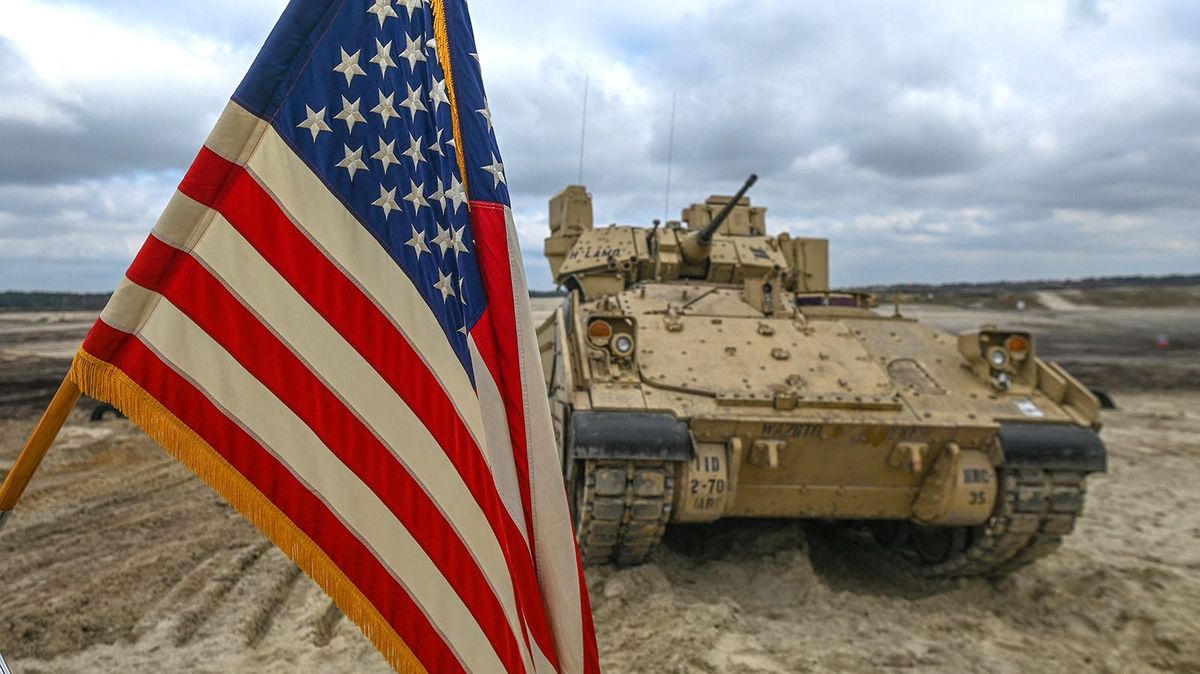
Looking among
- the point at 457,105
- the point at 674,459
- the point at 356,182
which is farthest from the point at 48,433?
the point at 674,459

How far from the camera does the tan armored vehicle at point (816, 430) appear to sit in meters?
5.30

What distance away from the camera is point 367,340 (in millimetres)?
2180

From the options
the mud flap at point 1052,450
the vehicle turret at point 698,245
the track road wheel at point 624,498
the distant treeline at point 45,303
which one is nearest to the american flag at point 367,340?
the track road wheel at point 624,498

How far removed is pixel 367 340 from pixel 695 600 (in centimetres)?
388

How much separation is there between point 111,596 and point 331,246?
469cm

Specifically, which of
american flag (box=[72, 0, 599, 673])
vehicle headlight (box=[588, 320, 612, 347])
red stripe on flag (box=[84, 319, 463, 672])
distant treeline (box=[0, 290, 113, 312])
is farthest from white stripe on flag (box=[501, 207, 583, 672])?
distant treeline (box=[0, 290, 113, 312])

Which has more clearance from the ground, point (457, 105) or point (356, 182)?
point (457, 105)

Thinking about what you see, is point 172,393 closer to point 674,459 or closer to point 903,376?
point 674,459

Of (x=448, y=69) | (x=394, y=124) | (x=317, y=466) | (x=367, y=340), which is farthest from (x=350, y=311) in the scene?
(x=448, y=69)

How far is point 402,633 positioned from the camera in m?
2.19

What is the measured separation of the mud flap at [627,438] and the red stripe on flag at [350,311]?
8.30ft

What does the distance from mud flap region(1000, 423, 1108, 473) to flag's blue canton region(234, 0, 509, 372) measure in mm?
4305

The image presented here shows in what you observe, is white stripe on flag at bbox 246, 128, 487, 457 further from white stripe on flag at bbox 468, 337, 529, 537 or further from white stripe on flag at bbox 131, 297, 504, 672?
white stripe on flag at bbox 131, 297, 504, 672

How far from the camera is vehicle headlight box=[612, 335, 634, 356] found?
576 centimetres
